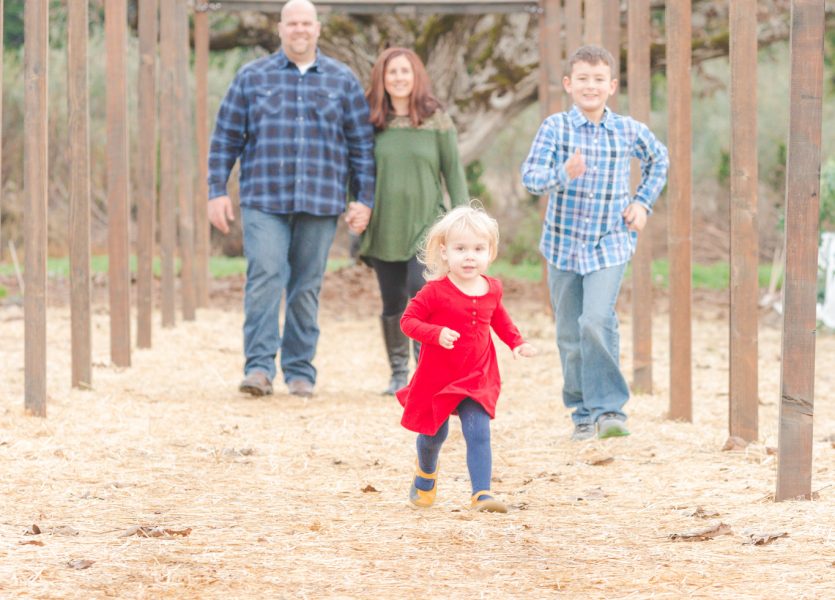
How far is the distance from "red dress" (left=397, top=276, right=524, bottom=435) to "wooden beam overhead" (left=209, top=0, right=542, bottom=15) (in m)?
6.66

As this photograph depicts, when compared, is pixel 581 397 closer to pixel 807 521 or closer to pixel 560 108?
pixel 807 521

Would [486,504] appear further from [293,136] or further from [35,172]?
[293,136]

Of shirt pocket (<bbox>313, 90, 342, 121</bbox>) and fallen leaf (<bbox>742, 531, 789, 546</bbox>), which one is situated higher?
shirt pocket (<bbox>313, 90, 342, 121</bbox>)

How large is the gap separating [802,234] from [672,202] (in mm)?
1930

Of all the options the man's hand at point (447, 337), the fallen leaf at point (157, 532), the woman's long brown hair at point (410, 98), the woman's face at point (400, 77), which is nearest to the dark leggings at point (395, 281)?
the woman's long brown hair at point (410, 98)

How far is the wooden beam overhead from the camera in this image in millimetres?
10539

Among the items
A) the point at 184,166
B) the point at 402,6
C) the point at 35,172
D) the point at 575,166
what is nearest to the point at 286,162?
A: the point at 35,172

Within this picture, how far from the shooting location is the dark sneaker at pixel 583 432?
5.59 meters

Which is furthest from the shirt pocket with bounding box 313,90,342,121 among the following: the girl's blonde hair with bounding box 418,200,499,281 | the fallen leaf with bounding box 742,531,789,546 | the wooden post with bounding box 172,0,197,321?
the wooden post with bounding box 172,0,197,321

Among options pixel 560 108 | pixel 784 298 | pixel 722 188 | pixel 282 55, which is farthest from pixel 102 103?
pixel 784 298

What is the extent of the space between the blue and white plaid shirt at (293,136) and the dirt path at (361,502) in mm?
1100

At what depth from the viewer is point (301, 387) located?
23.0 ft

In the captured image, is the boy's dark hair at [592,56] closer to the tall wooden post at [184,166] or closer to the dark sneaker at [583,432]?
the dark sneaker at [583,432]

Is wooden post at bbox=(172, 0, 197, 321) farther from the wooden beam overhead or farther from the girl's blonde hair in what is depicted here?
the girl's blonde hair
